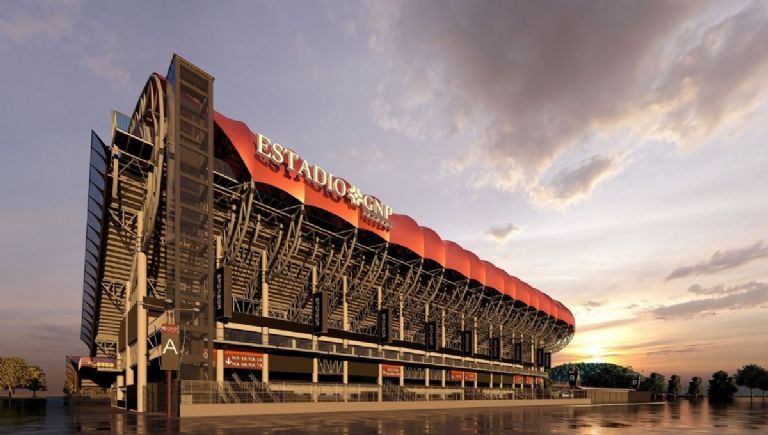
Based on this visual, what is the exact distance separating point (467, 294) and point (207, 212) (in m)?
63.8

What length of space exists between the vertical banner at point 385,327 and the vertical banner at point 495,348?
38600 millimetres

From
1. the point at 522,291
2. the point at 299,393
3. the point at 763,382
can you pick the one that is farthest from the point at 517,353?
the point at 763,382

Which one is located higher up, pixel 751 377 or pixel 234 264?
pixel 234 264

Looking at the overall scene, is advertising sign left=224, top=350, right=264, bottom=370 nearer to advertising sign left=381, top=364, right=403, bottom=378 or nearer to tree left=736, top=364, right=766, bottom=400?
advertising sign left=381, top=364, right=403, bottom=378

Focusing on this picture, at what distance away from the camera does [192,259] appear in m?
48.5

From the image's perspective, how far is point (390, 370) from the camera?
7550 centimetres

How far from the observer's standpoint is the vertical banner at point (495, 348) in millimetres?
105312

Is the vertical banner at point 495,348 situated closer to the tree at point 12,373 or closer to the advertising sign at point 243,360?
the advertising sign at point 243,360

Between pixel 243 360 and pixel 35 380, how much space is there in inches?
4948

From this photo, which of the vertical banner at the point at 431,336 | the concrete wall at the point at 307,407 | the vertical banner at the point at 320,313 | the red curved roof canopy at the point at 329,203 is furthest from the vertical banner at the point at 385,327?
the red curved roof canopy at the point at 329,203

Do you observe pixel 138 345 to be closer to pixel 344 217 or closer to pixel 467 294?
pixel 344 217

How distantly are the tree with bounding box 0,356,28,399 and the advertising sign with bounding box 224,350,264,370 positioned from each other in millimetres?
104147

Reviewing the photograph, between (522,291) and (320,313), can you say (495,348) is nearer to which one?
(522,291)

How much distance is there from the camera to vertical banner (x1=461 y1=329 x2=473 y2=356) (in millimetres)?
94875
